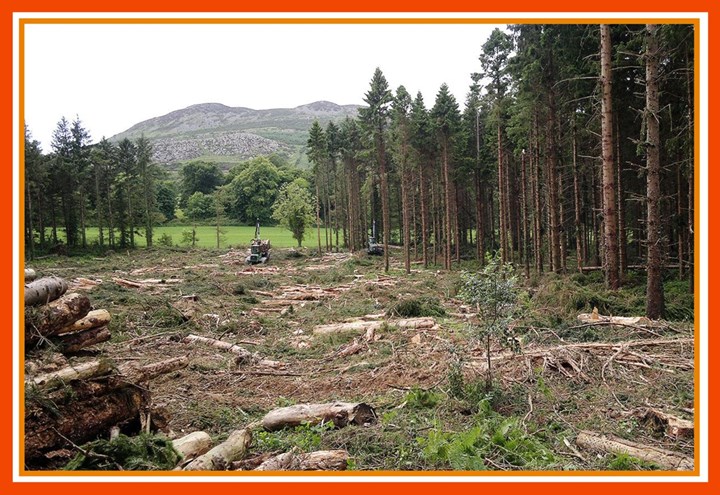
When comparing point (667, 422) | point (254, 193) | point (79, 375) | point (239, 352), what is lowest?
point (239, 352)

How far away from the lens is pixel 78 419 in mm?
5508

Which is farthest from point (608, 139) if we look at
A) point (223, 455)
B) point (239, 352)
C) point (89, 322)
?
point (89, 322)

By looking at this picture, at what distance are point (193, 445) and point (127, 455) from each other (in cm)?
87

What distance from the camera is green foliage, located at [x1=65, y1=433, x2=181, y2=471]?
16.2 ft

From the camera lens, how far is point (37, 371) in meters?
5.88

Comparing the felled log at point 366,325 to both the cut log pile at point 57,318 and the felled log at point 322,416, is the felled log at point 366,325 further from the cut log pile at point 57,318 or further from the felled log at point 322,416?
the cut log pile at point 57,318

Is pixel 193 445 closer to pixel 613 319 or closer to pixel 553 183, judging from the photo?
pixel 613 319

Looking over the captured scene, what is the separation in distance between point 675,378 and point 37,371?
392 inches

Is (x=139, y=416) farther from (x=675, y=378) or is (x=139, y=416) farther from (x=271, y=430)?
(x=675, y=378)

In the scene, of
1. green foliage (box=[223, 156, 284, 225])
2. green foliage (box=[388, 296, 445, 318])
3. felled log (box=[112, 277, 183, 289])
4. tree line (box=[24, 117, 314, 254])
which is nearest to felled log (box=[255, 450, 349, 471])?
green foliage (box=[388, 296, 445, 318])

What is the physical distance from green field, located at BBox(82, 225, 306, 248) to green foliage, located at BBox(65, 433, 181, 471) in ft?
185

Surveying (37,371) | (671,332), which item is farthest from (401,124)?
Result: (37,371)

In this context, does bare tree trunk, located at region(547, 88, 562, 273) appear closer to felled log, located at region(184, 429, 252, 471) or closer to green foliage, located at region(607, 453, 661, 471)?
green foliage, located at region(607, 453, 661, 471)
